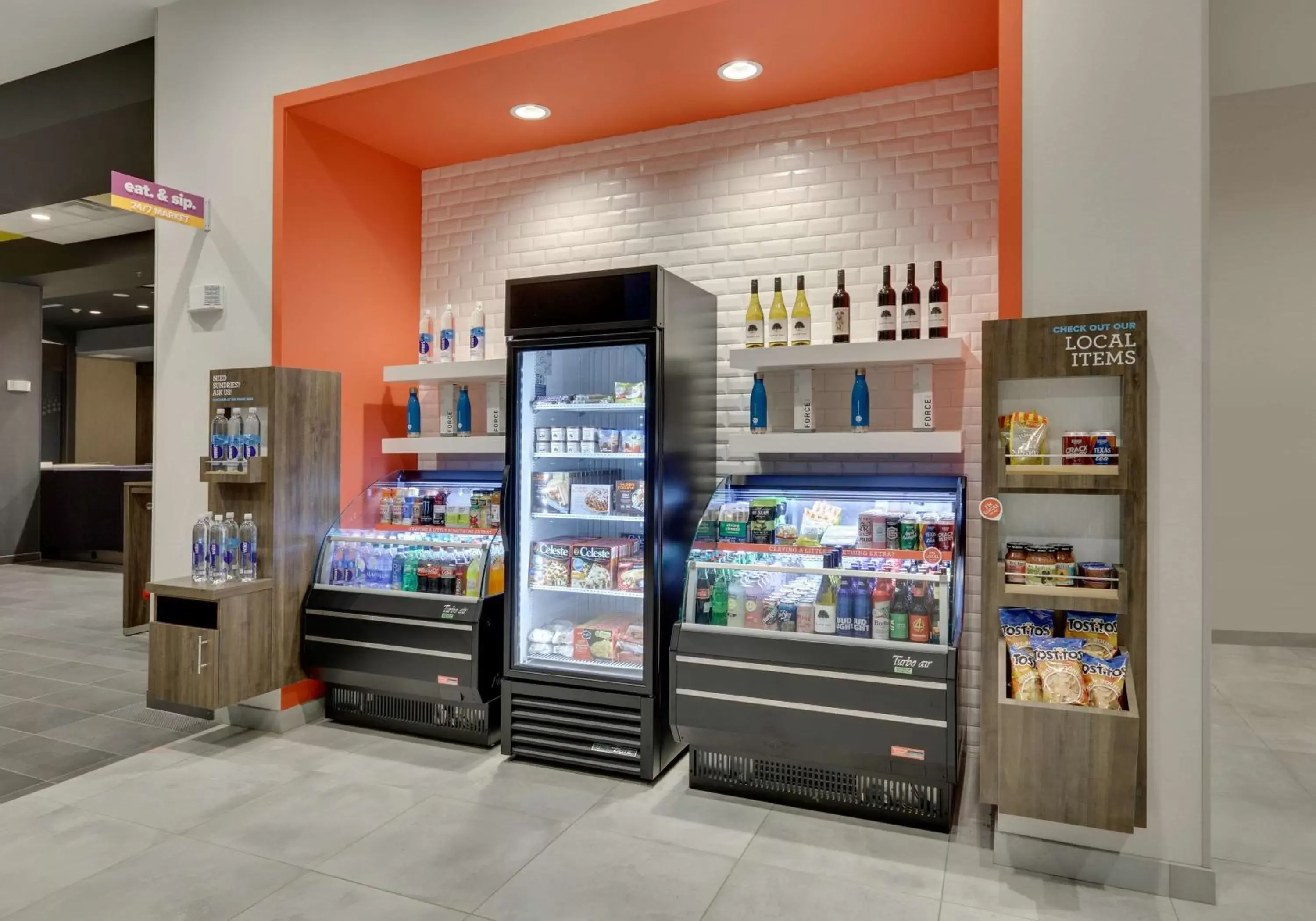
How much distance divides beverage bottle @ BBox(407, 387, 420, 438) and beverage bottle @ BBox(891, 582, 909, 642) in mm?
2829

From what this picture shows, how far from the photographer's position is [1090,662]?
258 cm

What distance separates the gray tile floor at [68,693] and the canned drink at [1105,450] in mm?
4255

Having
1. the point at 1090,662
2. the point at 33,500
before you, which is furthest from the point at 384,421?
the point at 33,500

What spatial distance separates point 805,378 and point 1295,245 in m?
4.92

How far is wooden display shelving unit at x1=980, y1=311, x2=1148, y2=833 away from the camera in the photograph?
2457 mm

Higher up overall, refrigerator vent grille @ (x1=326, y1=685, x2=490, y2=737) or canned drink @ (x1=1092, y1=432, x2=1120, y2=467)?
canned drink @ (x1=1092, y1=432, x2=1120, y2=467)

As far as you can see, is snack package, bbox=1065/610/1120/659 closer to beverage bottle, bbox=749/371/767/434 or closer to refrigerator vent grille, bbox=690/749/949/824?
refrigerator vent grille, bbox=690/749/949/824

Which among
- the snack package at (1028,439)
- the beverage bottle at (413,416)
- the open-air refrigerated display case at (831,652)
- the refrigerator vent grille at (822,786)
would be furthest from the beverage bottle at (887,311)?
the beverage bottle at (413,416)

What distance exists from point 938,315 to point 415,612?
2723mm

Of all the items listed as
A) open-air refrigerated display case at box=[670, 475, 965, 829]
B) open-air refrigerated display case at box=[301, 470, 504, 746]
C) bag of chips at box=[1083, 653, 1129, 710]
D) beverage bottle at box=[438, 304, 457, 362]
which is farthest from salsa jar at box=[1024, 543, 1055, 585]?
beverage bottle at box=[438, 304, 457, 362]

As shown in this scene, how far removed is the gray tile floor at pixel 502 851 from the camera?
2.58 metres

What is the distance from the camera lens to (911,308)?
3506 millimetres

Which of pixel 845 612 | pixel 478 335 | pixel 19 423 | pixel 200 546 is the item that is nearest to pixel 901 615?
pixel 845 612

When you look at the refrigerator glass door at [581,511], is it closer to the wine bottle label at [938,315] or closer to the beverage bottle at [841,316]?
the beverage bottle at [841,316]
